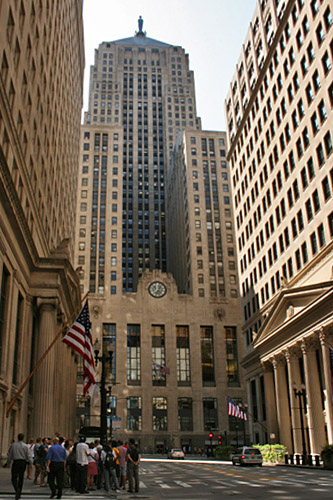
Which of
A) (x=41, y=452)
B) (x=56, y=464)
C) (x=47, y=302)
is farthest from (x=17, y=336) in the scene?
(x=56, y=464)

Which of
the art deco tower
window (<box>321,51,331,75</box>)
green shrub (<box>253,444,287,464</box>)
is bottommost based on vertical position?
green shrub (<box>253,444,287,464</box>)

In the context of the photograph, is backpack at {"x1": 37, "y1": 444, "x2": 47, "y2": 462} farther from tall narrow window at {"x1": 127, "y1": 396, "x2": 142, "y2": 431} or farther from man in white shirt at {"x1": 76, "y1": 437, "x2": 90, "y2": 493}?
tall narrow window at {"x1": 127, "y1": 396, "x2": 142, "y2": 431}

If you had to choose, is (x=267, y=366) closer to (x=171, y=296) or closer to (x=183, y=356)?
(x=183, y=356)

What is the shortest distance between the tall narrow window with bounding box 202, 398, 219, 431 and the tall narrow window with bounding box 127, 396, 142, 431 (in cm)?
1326

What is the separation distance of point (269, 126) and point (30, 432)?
141 feet

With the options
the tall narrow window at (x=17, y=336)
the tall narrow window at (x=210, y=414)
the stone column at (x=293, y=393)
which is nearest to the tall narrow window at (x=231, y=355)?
the tall narrow window at (x=210, y=414)

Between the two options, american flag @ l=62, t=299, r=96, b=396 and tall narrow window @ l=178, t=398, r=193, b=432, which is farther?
tall narrow window @ l=178, t=398, r=193, b=432

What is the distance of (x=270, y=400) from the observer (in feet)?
192

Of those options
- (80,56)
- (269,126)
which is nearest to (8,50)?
(269,126)

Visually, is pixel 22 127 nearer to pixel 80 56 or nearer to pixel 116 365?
pixel 80 56

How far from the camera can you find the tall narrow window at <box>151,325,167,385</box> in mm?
102750

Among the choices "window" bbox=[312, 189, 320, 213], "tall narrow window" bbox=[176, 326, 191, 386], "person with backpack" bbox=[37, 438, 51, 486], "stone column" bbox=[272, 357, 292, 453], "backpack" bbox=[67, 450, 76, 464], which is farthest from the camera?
"tall narrow window" bbox=[176, 326, 191, 386]

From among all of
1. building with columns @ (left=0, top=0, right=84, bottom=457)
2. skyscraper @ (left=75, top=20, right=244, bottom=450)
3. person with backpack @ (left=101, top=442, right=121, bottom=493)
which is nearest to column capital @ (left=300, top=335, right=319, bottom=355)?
building with columns @ (left=0, top=0, right=84, bottom=457)

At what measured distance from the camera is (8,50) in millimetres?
28719
